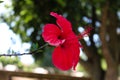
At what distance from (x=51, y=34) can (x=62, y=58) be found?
7 centimetres

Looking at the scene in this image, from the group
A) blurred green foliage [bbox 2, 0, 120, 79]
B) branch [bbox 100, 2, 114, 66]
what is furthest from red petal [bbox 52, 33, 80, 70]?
branch [bbox 100, 2, 114, 66]

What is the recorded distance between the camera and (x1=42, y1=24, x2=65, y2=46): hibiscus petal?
43.4 inches

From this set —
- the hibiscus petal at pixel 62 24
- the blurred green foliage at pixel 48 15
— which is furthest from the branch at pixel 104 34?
the hibiscus petal at pixel 62 24

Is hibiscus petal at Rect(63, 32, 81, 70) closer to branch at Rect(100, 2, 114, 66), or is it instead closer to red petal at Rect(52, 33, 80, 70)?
red petal at Rect(52, 33, 80, 70)

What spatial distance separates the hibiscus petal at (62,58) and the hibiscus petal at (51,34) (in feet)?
0.07

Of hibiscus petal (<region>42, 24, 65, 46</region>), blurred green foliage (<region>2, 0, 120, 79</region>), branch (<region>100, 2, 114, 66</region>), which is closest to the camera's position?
hibiscus petal (<region>42, 24, 65, 46</region>)

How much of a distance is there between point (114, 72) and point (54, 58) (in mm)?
7062

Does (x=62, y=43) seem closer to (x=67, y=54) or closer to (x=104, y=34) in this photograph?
(x=67, y=54)

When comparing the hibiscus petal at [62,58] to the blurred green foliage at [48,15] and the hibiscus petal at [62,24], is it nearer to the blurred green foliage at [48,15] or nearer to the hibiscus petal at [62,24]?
the hibiscus petal at [62,24]

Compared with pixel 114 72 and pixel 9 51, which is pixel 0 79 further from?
pixel 114 72

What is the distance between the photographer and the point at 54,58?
1.11 metres

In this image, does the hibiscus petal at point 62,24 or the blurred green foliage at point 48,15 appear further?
the blurred green foliage at point 48,15

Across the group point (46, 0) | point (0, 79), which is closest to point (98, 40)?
point (46, 0)

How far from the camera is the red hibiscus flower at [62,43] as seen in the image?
111 centimetres
